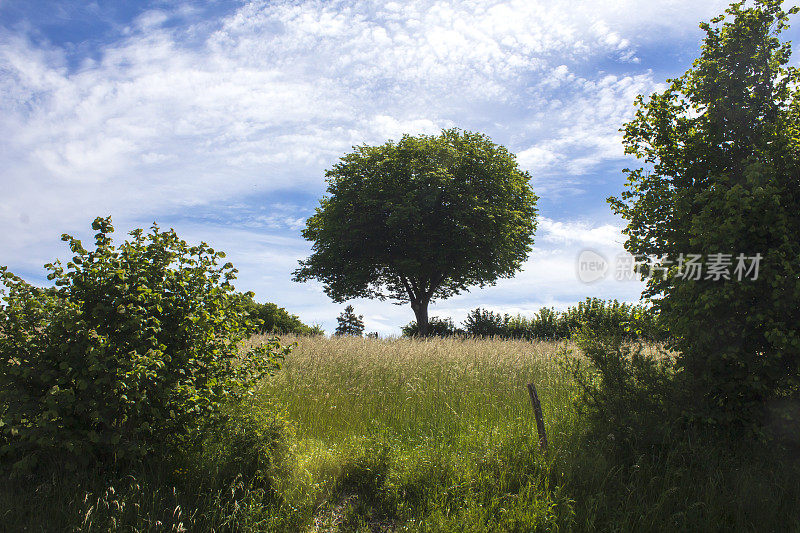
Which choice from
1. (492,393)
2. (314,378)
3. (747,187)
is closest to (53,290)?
(314,378)

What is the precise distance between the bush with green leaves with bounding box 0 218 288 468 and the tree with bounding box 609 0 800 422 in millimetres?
6267

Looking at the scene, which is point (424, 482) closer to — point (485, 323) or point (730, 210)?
point (730, 210)

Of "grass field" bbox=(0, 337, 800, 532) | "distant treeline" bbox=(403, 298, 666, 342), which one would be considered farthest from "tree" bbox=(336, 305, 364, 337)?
"grass field" bbox=(0, 337, 800, 532)

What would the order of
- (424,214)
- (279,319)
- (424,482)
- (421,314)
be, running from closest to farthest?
1. (424,482)
2. (279,319)
3. (424,214)
4. (421,314)

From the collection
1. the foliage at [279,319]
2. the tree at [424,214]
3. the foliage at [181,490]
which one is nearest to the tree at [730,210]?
the foliage at [181,490]

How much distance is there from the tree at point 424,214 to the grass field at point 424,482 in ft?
58.0

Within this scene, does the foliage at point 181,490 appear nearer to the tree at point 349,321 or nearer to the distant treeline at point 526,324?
the distant treeline at point 526,324

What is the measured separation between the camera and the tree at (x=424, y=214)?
25.4 meters

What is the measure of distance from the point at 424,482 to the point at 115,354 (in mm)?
3751

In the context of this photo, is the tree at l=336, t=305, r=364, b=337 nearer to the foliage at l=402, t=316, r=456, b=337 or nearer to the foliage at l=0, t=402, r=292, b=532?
the foliage at l=402, t=316, r=456, b=337

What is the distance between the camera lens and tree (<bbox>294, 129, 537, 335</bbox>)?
83.3 feet

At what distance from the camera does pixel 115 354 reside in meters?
4.93

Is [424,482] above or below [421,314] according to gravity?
below

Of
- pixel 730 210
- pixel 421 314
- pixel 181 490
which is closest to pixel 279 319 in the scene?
pixel 421 314
